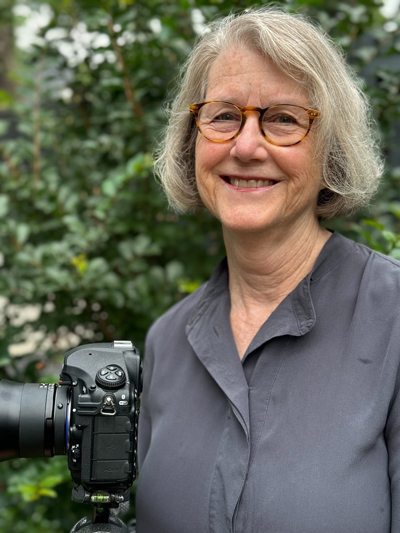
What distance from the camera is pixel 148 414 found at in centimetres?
174

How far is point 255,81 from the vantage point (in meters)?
1.46

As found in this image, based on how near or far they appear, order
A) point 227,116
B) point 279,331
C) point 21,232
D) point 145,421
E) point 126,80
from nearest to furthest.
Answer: point 279,331 < point 227,116 < point 145,421 < point 21,232 < point 126,80

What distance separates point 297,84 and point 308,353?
0.61 metres

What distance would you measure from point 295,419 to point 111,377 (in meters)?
0.39

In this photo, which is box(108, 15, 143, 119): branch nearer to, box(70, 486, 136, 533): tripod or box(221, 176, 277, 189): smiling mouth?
box(221, 176, 277, 189): smiling mouth

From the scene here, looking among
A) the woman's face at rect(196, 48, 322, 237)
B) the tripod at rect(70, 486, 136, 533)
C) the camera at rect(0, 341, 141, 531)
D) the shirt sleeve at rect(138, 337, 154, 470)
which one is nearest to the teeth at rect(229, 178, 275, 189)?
the woman's face at rect(196, 48, 322, 237)

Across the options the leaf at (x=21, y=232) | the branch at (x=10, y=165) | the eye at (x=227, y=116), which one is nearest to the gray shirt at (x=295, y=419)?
the eye at (x=227, y=116)

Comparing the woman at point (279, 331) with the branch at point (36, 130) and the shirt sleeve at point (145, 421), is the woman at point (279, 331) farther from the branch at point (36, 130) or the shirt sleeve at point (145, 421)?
the branch at point (36, 130)

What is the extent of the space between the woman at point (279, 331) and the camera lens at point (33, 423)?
0.30 m

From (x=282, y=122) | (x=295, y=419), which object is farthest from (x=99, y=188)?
(x=295, y=419)

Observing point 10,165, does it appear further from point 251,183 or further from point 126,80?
point 251,183

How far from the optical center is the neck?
1.54 metres

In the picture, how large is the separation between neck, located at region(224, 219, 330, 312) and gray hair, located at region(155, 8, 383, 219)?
12cm

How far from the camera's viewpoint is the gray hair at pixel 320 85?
1441mm
